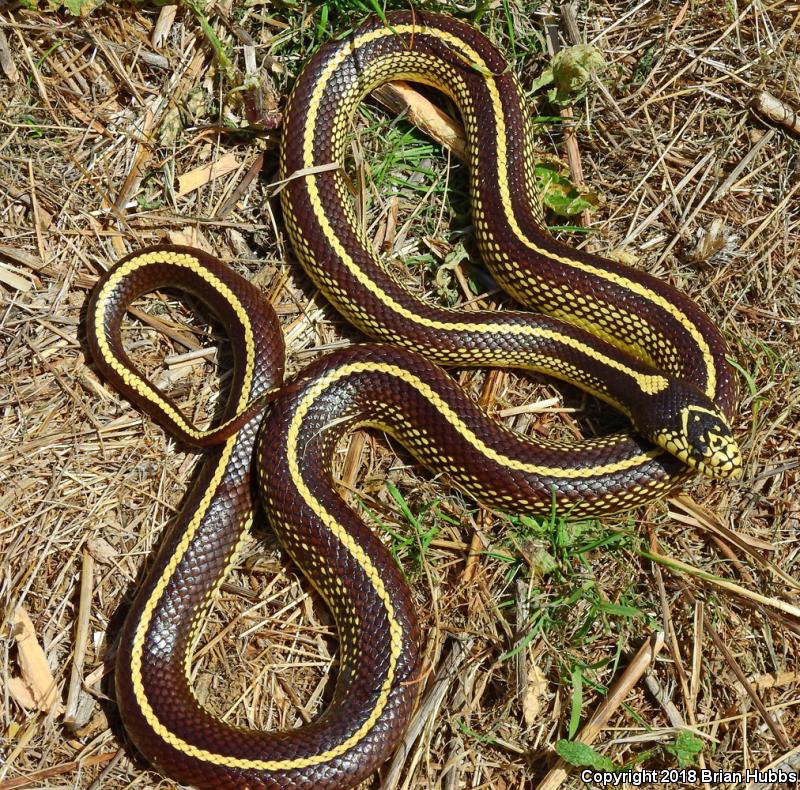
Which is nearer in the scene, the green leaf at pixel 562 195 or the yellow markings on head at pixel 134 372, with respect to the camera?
the yellow markings on head at pixel 134 372

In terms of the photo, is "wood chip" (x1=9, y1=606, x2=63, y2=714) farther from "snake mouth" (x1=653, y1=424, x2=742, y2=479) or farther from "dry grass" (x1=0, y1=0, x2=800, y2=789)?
"snake mouth" (x1=653, y1=424, x2=742, y2=479)

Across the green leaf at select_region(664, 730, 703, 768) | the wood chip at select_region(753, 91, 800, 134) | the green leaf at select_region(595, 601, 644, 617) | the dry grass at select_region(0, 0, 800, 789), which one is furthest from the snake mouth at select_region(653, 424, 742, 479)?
the wood chip at select_region(753, 91, 800, 134)

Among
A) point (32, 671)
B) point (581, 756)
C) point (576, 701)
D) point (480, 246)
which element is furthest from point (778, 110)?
point (32, 671)

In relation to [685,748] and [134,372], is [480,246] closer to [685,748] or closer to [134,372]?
[134,372]

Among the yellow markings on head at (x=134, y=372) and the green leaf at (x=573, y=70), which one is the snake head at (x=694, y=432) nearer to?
the green leaf at (x=573, y=70)

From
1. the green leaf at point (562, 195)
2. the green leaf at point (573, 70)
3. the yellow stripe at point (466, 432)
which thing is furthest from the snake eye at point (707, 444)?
the green leaf at point (573, 70)

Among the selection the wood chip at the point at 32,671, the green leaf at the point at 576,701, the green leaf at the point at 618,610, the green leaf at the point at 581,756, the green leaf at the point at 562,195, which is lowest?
the wood chip at the point at 32,671

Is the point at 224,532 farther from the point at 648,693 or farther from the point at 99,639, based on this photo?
the point at 648,693
